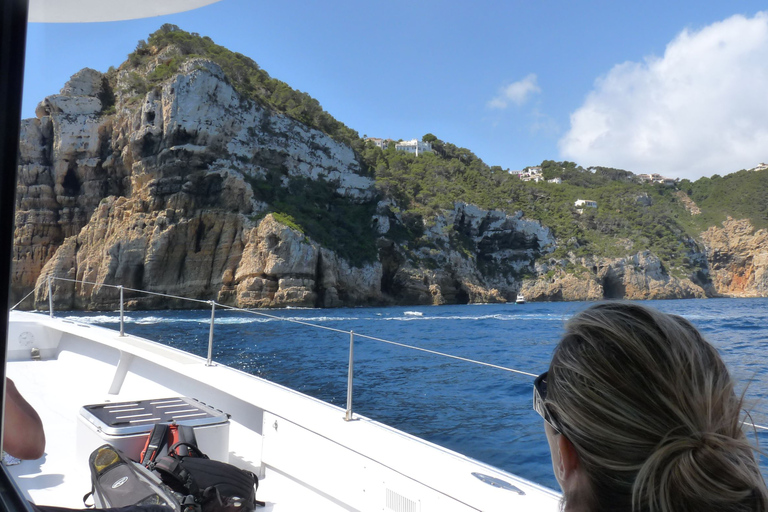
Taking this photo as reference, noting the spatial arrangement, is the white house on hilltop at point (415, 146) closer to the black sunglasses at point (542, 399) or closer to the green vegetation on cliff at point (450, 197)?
the green vegetation on cliff at point (450, 197)

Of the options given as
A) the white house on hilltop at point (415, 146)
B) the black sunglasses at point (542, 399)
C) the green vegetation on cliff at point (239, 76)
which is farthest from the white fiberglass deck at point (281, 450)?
the white house on hilltop at point (415, 146)

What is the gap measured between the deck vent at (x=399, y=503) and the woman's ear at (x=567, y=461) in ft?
3.66

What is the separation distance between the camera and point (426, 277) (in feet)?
125

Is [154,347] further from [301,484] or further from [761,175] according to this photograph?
[761,175]

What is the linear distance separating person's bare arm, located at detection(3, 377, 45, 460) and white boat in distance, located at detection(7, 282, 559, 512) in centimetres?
6

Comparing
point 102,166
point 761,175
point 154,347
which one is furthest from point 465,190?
point 154,347

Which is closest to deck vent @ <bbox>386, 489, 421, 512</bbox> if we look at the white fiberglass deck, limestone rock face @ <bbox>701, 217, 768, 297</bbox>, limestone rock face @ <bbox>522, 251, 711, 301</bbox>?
the white fiberglass deck

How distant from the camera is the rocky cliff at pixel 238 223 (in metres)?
27.3

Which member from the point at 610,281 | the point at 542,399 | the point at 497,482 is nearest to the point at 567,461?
the point at 542,399

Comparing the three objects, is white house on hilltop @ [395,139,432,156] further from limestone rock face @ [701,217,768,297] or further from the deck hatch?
the deck hatch

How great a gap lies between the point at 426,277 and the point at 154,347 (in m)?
35.1

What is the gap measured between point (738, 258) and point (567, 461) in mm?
45105

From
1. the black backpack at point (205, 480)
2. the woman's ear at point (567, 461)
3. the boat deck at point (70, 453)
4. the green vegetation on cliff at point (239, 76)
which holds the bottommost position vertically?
the boat deck at point (70, 453)

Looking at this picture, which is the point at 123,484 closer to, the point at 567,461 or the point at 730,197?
the point at 567,461
